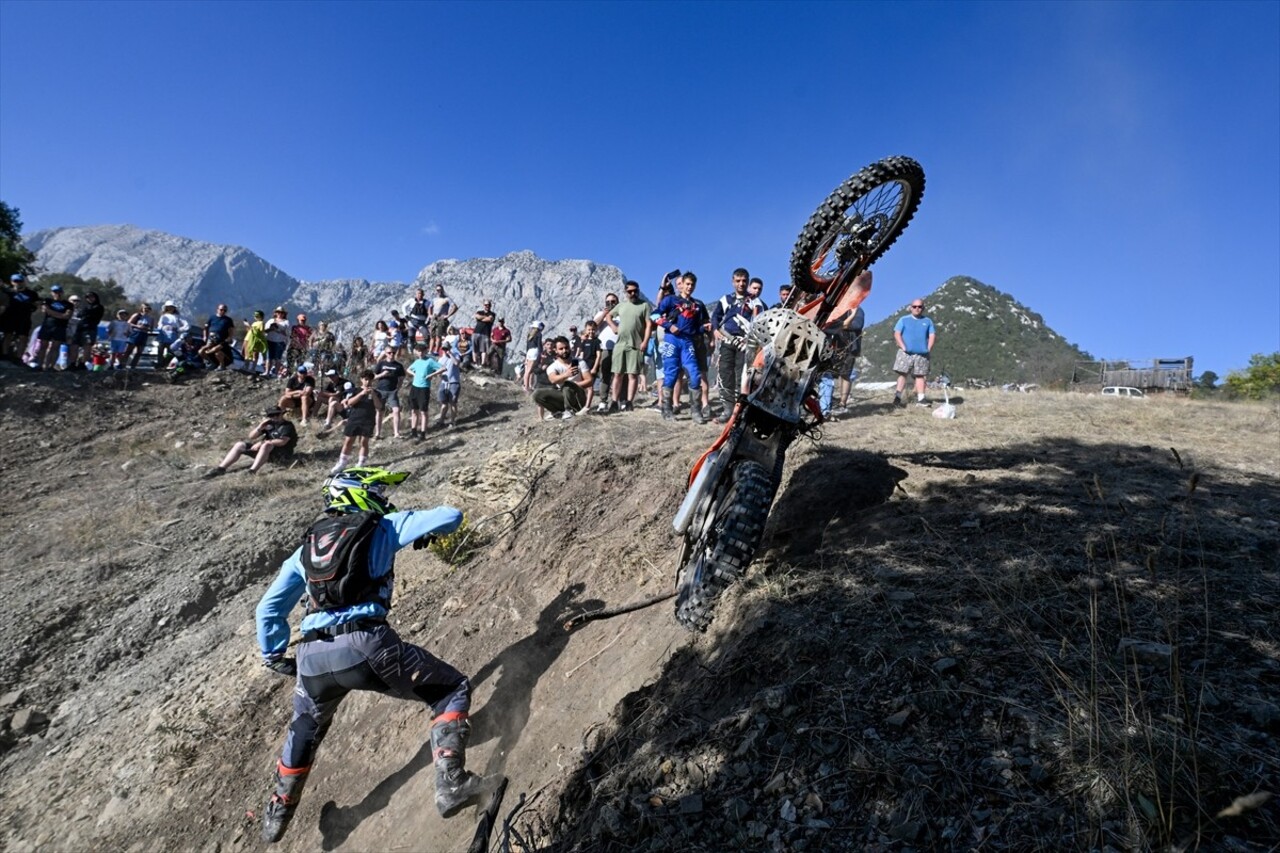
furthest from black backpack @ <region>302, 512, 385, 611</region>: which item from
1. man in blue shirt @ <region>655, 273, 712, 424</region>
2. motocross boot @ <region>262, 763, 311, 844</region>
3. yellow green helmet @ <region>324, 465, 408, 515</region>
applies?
man in blue shirt @ <region>655, 273, 712, 424</region>

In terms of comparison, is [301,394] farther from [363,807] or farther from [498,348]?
[363,807]

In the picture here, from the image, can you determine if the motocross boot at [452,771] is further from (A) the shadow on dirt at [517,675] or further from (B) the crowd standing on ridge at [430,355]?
(B) the crowd standing on ridge at [430,355]

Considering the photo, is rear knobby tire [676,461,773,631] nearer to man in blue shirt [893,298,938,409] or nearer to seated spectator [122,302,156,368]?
man in blue shirt [893,298,938,409]

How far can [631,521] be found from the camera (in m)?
5.98

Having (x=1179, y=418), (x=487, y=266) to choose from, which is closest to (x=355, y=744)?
(x=1179, y=418)

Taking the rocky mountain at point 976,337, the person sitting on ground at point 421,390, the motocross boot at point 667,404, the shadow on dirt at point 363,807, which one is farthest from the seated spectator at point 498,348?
the rocky mountain at point 976,337

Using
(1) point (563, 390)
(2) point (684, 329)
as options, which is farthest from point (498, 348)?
(2) point (684, 329)

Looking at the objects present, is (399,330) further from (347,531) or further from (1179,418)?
(1179,418)

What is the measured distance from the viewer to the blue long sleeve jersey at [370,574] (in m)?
3.93

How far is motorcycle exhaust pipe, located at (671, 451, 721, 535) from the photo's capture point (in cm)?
377

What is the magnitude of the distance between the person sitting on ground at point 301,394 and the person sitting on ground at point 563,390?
21.5 ft

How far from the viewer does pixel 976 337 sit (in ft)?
254

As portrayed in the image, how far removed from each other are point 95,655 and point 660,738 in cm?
725

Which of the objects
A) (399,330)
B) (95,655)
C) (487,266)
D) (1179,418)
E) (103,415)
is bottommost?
(95,655)
